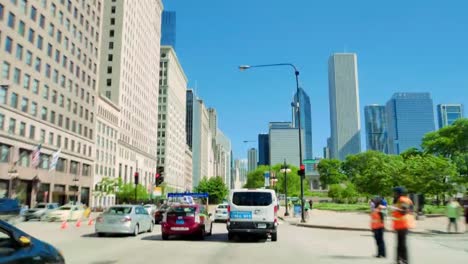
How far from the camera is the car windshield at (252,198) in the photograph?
661 inches

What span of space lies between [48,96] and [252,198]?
47426 millimetres

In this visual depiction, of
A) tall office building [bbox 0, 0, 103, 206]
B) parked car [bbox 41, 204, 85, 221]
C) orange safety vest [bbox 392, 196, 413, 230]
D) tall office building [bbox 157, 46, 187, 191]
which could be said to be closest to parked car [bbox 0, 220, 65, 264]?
orange safety vest [bbox 392, 196, 413, 230]

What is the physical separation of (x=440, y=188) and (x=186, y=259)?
124 feet

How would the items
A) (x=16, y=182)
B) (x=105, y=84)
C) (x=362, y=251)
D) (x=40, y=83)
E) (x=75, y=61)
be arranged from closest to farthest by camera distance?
(x=362, y=251), (x=16, y=182), (x=40, y=83), (x=75, y=61), (x=105, y=84)

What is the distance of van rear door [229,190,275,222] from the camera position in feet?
54.2

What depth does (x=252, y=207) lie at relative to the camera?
16625 mm

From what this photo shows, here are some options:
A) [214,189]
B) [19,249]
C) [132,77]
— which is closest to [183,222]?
[19,249]

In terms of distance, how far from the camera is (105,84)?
305 feet

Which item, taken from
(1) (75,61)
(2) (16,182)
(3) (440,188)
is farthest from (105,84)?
(3) (440,188)

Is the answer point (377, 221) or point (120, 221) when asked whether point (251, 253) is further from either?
point (120, 221)

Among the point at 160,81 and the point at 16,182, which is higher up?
the point at 160,81

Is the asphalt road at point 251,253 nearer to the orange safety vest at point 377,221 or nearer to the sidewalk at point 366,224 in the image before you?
the orange safety vest at point 377,221

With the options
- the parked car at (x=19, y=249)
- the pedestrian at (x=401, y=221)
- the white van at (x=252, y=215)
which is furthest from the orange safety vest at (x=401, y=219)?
the parked car at (x=19, y=249)

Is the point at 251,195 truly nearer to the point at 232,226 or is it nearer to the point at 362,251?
the point at 232,226
